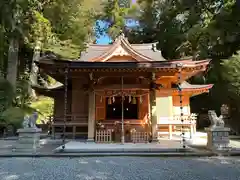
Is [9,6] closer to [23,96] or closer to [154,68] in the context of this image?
[23,96]

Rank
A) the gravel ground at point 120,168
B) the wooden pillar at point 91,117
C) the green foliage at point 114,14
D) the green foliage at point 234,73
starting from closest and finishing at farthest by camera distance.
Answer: the gravel ground at point 120,168, the wooden pillar at point 91,117, the green foliage at point 234,73, the green foliage at point 114,14

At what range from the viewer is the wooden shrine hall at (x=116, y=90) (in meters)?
9.02

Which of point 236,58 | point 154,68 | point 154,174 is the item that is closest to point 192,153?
point 154,174

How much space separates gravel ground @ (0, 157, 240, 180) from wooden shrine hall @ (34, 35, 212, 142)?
246 centimetres

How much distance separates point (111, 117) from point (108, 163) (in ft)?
15.6

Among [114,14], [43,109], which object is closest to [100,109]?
[43,109]

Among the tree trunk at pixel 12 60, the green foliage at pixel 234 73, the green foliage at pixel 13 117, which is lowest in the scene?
the green foliage at pixel 13 117

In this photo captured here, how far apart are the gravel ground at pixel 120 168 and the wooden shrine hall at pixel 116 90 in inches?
96.9

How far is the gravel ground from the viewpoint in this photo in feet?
15.4

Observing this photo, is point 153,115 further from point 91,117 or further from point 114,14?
point 114,14

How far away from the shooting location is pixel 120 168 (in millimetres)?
5453

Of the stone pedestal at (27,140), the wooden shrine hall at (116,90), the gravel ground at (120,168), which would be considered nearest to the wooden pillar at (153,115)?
the wooden shrine hall at (116,90)

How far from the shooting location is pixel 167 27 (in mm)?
22625

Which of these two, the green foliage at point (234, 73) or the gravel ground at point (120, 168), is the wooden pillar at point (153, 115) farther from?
the green foliage at point (234, 73)
